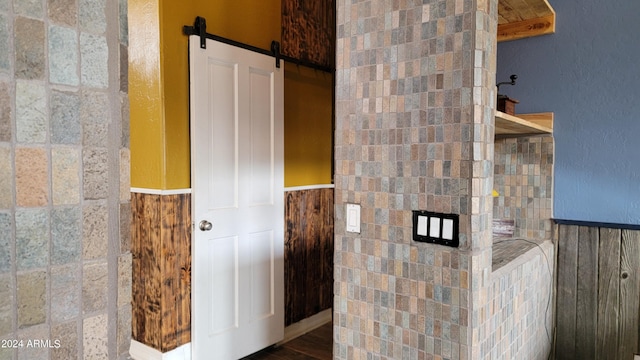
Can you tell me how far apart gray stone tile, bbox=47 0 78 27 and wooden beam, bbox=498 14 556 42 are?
234cm

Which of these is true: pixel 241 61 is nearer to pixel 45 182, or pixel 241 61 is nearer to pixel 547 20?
pixel 547 20

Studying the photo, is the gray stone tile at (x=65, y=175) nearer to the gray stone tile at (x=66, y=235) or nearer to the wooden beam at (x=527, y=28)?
the gray stone tile at (x=66, y=235)

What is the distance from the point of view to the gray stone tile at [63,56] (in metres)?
0.51

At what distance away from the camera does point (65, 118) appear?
1.73ft

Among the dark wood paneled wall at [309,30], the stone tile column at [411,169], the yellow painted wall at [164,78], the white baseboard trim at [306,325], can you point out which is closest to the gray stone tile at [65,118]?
the stone tile column at [411,169]

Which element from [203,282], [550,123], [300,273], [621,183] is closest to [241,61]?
[203,282]

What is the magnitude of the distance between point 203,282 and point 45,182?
218cm

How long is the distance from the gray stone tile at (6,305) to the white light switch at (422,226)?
1.06 metres

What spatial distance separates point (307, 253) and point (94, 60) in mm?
2930

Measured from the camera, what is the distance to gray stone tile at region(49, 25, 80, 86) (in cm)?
51

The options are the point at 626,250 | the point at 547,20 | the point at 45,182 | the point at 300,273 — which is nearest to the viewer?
the point at 45,182

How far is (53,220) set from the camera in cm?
52

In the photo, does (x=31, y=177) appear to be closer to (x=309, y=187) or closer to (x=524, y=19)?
(x=524, y=19)

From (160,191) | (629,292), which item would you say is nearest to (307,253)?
(160,191)
